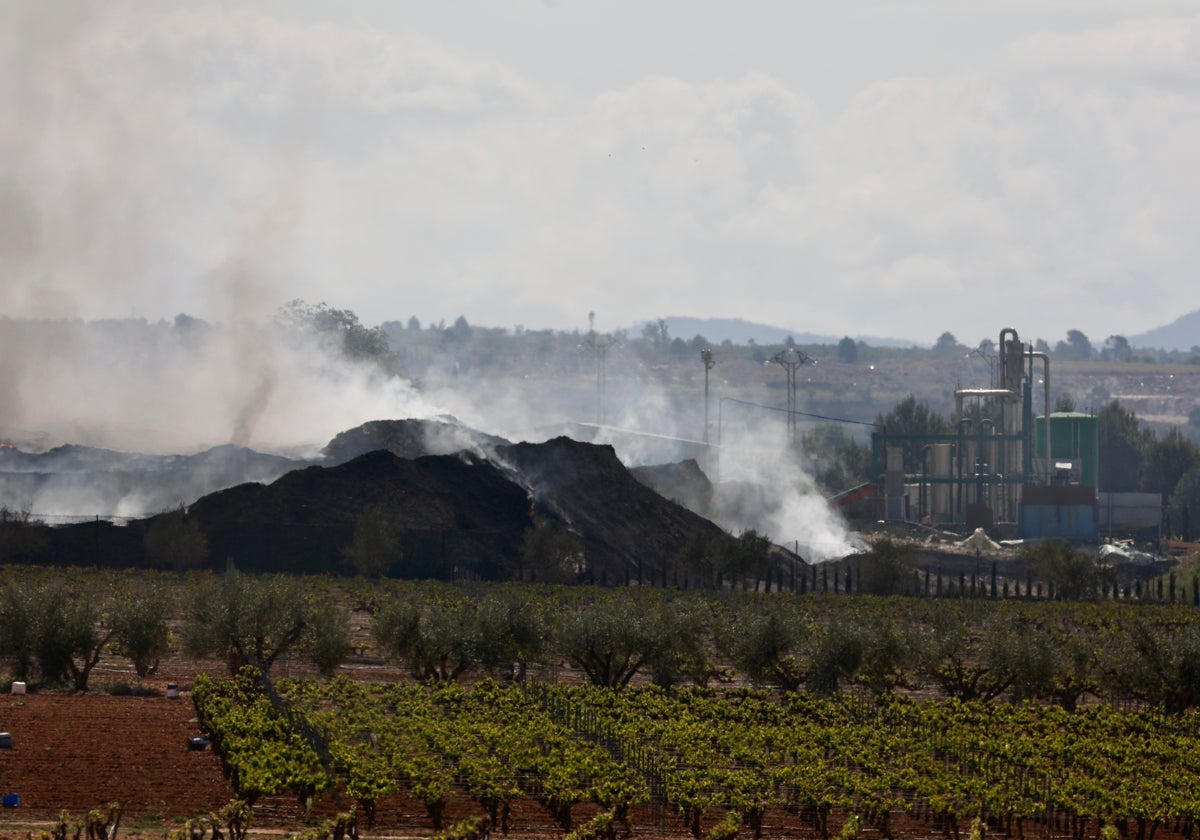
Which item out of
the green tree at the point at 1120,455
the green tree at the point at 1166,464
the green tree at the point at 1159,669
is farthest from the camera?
the green tree at the point at 1120,455

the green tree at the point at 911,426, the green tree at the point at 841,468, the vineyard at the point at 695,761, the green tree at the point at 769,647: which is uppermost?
the green tree at the point at 911,426

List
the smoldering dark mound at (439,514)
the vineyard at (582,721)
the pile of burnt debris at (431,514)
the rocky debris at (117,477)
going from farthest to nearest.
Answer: the rocky debris at (117,477) < the smoldering dark mound at (439,514) < the pile of burnt debris at (431,514) < the vineyard at (582,721)

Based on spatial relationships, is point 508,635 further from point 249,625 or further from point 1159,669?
point 1159,669

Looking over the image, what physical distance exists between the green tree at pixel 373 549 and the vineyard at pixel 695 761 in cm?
3610

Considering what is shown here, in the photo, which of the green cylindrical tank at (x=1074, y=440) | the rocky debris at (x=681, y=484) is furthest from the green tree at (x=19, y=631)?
the green cylindrical tank at (x=1074, y=440)

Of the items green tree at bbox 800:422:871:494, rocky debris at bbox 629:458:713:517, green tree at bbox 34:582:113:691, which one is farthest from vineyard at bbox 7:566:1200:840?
green tree at bbox 800:422:871:494

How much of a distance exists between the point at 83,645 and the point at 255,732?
603 inches

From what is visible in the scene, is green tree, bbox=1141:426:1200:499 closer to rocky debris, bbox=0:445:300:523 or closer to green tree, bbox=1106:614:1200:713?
rocky debris, bbox=0:445:300:523

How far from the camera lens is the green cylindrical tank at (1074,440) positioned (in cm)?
15162

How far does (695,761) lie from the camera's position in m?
42.2

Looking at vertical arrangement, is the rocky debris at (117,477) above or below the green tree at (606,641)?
above

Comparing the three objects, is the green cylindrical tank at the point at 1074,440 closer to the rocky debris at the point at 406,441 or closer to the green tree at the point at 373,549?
the rocky debris at the point at 406,441

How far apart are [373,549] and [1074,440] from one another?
86.2 metres

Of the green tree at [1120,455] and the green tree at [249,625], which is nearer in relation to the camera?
the green tree at [249,625]
